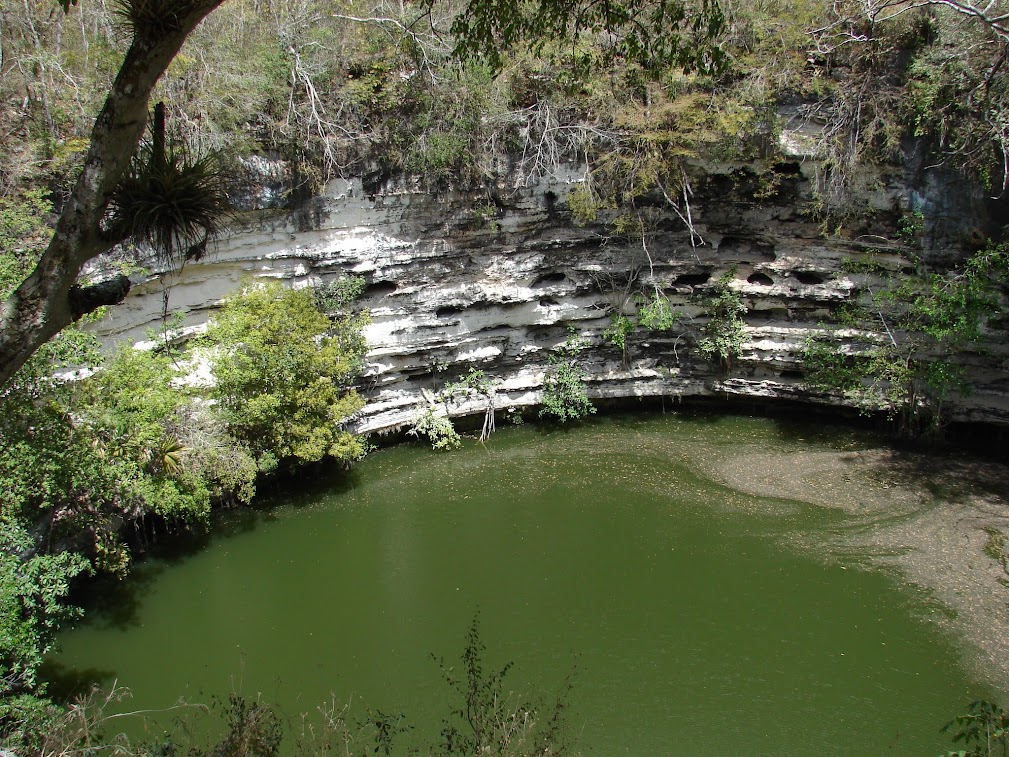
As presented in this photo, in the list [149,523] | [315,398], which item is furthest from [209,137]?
[149,523]

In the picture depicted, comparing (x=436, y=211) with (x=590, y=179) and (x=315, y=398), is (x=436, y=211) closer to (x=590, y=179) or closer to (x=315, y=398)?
(x=590, y=179)

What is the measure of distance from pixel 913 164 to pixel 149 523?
37.0ft

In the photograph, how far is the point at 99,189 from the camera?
140 inches

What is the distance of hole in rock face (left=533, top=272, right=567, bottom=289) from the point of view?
39.1 ft

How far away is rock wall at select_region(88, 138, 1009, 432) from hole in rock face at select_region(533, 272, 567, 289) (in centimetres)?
8

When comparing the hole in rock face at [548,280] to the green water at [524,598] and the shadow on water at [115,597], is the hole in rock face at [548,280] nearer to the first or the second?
the green water at [524,598]

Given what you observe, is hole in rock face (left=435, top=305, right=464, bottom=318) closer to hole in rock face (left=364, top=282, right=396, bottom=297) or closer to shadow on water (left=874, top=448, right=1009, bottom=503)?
hole in rock face (left=364, top=282, right=396, bottom=297)

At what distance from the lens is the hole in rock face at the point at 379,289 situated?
11242 millimetres

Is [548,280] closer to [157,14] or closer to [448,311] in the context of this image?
[448,311]

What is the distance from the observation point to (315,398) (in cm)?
959

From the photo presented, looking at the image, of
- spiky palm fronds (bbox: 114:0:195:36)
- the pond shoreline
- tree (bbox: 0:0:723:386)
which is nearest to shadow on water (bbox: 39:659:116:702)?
tree (bbox: 0:0:723:386)

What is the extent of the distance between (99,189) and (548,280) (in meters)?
8.87

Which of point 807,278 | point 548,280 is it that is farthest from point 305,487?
point 807,278

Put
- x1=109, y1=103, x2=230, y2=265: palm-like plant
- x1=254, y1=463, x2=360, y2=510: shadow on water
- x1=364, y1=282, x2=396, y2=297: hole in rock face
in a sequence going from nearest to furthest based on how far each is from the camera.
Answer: x1=109, y1=103, x2=230, y2=265: palm-like plant, x1=254, y1=463, x2=360, y2=510: shadow on water, x1=364, y1=282, x2=396, y2=297: hole in rock face
